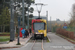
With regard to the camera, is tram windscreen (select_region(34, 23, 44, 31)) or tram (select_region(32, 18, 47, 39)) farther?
tram windscreen (select_region(34, 23, 44, 31))

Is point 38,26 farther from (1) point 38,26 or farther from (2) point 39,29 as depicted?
(2) point 39,29

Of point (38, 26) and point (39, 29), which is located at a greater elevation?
point (38, 26)

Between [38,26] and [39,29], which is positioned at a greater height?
[38,26]

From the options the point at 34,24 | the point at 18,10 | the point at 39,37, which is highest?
the point at 18,10

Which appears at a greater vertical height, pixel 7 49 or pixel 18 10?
pixel 18 10

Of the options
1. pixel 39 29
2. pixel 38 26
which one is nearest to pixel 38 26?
pixel 38 26

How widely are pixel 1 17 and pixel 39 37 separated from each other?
18375 millimetres

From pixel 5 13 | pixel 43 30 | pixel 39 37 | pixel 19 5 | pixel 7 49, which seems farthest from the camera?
pixel 19 5

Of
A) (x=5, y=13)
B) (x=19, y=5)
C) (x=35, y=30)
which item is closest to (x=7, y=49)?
(x=35, y=30)

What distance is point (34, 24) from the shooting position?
2972cm

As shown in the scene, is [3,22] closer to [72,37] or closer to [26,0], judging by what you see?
[26,0]

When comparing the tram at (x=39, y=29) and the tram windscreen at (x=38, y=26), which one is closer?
the tram at (x=39, y=29)

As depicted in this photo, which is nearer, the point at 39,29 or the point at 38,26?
the point at 39,29

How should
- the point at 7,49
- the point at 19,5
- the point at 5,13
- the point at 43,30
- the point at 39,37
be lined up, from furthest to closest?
1. the point at 19,5
2. the point at 5,13
3. the point at 39,37
4. the point at 43,30
5. the point at 7,49
